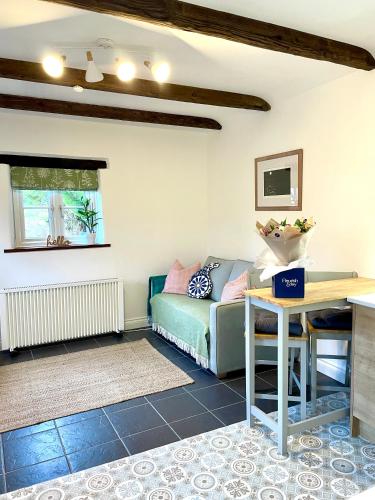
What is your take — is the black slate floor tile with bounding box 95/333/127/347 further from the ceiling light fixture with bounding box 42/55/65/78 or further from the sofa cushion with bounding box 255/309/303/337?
the ceiling light fixture with bounding box 42/55/65/78

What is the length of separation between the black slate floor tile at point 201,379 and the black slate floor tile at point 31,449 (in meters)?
1.08

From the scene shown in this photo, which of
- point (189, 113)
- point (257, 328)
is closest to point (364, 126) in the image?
point (257, 328)

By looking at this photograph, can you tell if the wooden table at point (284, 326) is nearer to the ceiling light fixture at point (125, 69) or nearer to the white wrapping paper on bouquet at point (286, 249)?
the white wrapping paper on bouquet at point (286, 249)

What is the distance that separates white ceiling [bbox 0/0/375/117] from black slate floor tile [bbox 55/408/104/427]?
2.51m

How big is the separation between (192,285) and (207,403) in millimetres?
1600

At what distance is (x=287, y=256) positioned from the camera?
7.26ft

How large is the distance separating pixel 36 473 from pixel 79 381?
1107 millimetres

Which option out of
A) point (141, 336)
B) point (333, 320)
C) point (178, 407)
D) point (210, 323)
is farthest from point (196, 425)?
point (141, 336)

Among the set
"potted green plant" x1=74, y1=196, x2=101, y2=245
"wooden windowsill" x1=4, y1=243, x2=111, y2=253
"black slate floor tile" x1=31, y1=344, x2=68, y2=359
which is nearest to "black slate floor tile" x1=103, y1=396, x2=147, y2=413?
"black slate floor tile" x1=31, y1=344, x2=68, y2=359

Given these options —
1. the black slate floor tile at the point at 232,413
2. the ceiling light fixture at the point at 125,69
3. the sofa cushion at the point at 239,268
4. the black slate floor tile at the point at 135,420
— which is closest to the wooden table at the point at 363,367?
the black slate floor tile at the point at 232,413

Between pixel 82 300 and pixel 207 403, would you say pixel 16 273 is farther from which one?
pixel 207 403

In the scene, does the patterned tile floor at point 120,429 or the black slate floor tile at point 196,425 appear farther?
the black slate floor tile at point 196,425

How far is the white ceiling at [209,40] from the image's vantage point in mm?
2006

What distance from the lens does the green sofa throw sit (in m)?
3.33
